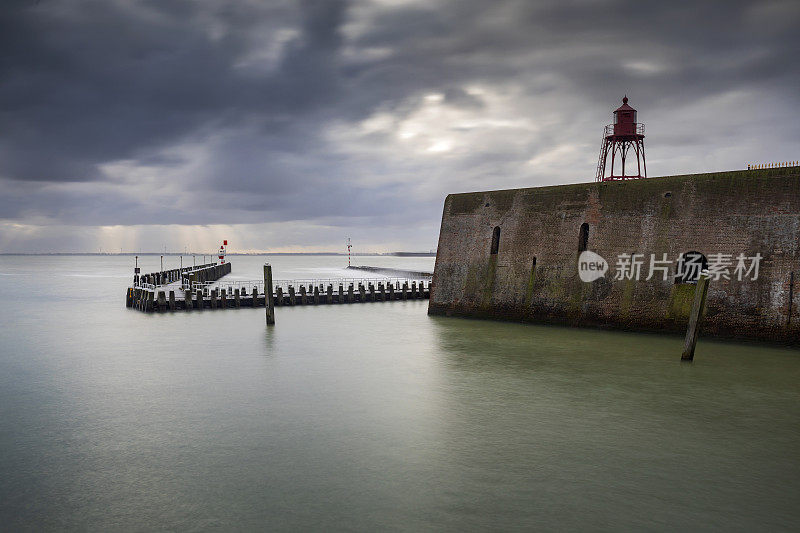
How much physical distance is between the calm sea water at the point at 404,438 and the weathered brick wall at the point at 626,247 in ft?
4.05

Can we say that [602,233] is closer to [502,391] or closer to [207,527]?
[502,391]

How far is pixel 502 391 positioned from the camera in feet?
36.0

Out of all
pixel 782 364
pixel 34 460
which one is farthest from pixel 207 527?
pixel 782 364

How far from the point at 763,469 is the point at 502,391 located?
184 inches

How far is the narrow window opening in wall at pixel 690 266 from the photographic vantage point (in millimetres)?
16281

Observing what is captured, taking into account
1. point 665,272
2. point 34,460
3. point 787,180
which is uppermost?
point 787,180

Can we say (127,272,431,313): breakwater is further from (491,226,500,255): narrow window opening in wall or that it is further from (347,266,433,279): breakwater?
(347,266,433,279): breakwater

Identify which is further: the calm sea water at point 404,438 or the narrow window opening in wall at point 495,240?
the narrow window opening in wall at point 495,240

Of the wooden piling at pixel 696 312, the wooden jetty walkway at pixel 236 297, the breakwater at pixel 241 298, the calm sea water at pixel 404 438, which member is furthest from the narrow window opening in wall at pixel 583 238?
the wooden jetty walkway at pixel 236 297

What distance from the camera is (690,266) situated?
650 inches

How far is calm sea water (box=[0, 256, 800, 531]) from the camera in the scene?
5906 mm

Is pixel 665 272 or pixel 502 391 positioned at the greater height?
pixel 665 272

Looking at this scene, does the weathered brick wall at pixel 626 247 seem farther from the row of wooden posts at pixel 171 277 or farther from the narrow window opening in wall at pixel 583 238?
the row of wooden posts at pixel 171 277

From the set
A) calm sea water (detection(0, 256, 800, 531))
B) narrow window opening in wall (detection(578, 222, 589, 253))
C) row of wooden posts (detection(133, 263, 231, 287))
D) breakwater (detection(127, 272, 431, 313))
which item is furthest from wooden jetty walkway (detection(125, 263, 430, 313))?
narrow window opening in wall (detection(578, 222, 589, 253))
